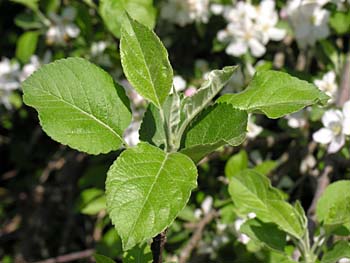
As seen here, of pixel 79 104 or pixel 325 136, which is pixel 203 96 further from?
pixel 325 136

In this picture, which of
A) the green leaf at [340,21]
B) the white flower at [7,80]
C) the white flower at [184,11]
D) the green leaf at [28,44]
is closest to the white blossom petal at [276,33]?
the green leaf at [340,21]

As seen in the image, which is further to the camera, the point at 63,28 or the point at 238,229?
the point at 63,28

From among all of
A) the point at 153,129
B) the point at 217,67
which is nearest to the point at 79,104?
the point at 153,129

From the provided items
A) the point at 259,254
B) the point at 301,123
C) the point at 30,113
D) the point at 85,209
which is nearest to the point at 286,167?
the point at 301,123

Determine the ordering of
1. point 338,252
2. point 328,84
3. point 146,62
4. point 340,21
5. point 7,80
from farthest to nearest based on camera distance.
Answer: point 7,80, point 340,21, point 328,84, point 338,252, point 146,62

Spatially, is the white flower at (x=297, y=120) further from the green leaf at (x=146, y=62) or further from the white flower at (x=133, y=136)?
the green leaf at (x=146, y=62)

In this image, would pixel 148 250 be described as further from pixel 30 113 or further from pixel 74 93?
pixel 30 113
